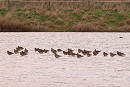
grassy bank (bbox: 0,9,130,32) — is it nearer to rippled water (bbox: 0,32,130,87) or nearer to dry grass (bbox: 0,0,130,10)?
dry grass (bbox: 0,0,130,10)

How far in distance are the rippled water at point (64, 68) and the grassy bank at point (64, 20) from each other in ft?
27.7

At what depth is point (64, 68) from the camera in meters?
23.3

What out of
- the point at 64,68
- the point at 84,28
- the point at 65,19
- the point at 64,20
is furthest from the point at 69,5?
the point at 64,68

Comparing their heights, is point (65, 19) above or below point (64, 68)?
below

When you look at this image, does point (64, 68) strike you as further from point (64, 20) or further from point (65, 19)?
point (65, 19)

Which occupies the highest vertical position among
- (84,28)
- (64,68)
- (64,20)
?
(64,68)

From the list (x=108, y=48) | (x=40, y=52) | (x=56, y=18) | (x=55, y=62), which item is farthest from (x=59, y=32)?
(x=55, y=62)

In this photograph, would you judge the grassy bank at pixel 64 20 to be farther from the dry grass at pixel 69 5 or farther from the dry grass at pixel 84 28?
the dry grass at pixel 69 5

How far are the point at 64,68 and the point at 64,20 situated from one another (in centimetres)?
2567

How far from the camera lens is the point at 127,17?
49688mm

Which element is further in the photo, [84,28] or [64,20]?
[64,20]

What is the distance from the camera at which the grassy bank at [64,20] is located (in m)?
44.8

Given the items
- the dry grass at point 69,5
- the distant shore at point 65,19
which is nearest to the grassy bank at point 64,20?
the distant shore at point 65,19

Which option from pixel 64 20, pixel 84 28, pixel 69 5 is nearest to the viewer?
pixel 84 28
